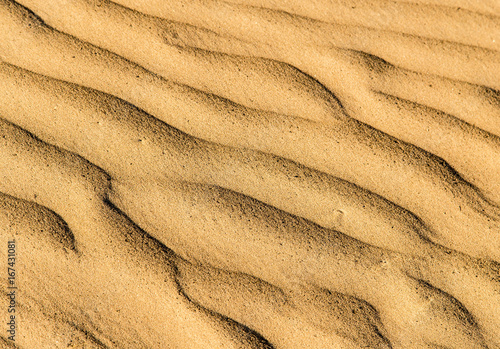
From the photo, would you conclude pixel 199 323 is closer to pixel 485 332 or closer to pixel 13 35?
pixel 485 332

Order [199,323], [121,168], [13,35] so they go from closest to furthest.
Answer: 1. [199,323]
2. [121,168]
3. [13,35]

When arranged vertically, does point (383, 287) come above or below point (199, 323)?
above

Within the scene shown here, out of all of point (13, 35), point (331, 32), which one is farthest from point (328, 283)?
point (13, 35)

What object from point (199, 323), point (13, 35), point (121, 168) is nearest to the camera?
point (199, 323)

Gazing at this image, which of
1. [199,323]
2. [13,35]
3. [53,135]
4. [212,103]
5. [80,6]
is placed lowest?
[199,323]

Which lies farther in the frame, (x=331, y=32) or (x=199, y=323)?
(x=331, y=32)

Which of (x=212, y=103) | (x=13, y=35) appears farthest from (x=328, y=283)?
(x=13, y=35)
